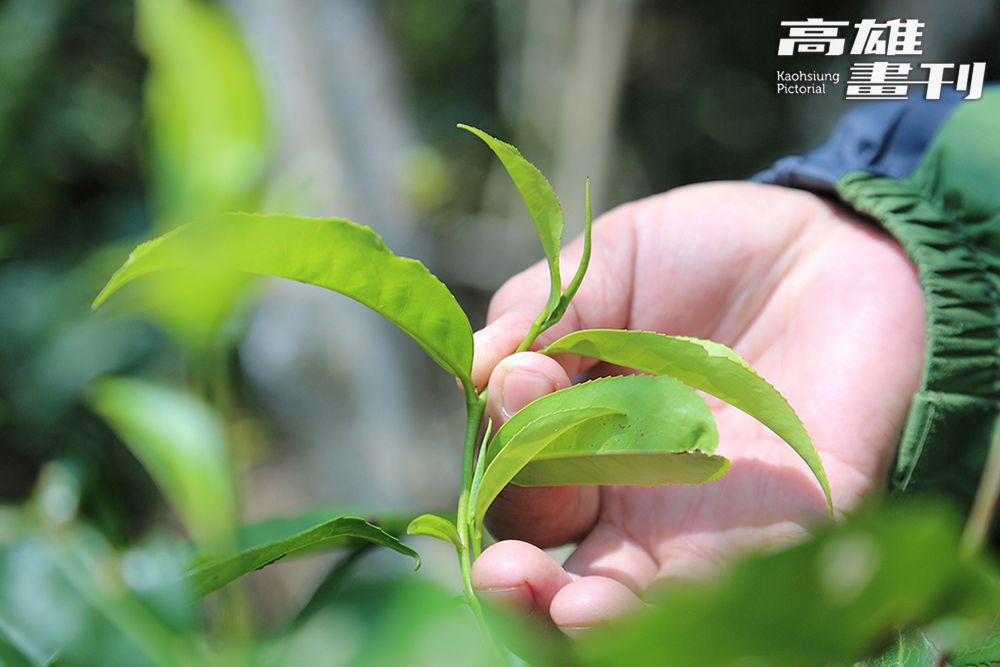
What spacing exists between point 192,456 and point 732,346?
704 millimetres

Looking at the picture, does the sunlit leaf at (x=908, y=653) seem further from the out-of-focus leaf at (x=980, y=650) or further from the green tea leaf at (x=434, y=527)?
the green tea leaf at (x=434, y=527)

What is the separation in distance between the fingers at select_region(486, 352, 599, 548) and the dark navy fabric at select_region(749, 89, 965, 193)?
640mm

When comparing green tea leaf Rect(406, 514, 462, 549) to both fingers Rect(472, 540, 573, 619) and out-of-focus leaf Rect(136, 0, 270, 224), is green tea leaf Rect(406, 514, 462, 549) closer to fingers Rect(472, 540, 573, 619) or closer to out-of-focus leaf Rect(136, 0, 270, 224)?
fingers Rect(472, 540, 573, 619)

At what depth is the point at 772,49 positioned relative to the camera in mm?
2766

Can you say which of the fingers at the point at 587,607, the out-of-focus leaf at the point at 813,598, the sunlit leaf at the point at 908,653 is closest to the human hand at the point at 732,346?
the fingers at the point at 587,607

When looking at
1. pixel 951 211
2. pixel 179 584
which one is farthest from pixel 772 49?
pixel 179 584

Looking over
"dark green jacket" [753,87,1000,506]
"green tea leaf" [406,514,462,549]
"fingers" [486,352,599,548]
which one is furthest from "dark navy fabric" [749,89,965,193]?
"green tea leaf" [406,514,462,549]

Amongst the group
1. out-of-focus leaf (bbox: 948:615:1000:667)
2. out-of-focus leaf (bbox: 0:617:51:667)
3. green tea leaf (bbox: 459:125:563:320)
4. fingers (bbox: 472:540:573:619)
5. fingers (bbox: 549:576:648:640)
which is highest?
green tea leaf (bbox: 459:125:563:320)

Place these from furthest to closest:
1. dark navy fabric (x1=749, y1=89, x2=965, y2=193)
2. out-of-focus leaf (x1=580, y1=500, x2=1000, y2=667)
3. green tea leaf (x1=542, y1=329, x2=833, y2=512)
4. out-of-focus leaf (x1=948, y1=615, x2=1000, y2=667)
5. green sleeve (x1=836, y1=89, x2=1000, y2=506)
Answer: dark navy fabric (x1=749, y1=89, x2=965, y2=193)
green sleeve (x1=836, y1=89, x2=1000, y2=506)
green tea leaf (x1=542, y1=329, x2=833, y2=512)
out-of-focus leaf (x1=948, y1=615, x2=1000, y2=667)
out-of-focus leaf (x1=580, y1=500, x2=1000, y2=667)

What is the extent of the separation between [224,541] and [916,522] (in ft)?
1.24

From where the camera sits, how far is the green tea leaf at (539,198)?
1.42 ft

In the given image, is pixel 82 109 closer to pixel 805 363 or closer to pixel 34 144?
pixel 34 144

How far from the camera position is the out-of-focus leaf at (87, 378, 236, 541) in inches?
16.7

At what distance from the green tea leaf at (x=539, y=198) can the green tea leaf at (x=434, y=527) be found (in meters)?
0.17
